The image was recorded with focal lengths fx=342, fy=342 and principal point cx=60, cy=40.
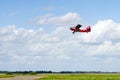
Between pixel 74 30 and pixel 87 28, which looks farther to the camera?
pixel 87 28

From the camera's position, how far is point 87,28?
73812 millimetres

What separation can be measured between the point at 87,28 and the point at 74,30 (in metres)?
6.65

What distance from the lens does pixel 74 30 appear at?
6794cm
